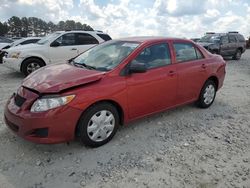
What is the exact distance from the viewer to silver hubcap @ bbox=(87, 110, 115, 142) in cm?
375

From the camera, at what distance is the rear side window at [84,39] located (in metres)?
9.77

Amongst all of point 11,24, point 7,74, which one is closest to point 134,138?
point 7,74

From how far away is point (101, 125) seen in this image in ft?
12.6

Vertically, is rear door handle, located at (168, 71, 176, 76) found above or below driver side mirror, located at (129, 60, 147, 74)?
below

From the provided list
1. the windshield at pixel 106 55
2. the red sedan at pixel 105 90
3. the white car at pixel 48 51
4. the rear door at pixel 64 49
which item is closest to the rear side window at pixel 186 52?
the red sedan at pixel 105 90

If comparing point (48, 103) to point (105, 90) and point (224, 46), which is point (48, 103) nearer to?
point (105, 90)

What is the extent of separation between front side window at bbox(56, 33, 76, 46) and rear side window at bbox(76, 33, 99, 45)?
0.61 feet

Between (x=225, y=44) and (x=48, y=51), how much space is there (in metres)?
10.6

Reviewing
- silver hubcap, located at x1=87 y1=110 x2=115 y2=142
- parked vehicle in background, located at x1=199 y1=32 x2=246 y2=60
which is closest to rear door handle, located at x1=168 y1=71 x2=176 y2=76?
silver hubcap, located at x1=87 y1=110 x2=115 y2=142

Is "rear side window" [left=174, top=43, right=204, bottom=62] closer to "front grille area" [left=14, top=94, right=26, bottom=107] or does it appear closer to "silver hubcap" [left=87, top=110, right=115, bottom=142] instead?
"silver hubcap" [left=87, top=110, right=115, bottom=142]

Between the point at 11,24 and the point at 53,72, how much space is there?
65.6 m

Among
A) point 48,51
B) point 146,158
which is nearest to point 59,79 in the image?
point 146,158

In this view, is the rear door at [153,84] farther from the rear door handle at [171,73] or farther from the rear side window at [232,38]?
the rear side window at [232,38]

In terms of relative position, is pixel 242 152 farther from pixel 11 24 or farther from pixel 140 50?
pixel 11 24
